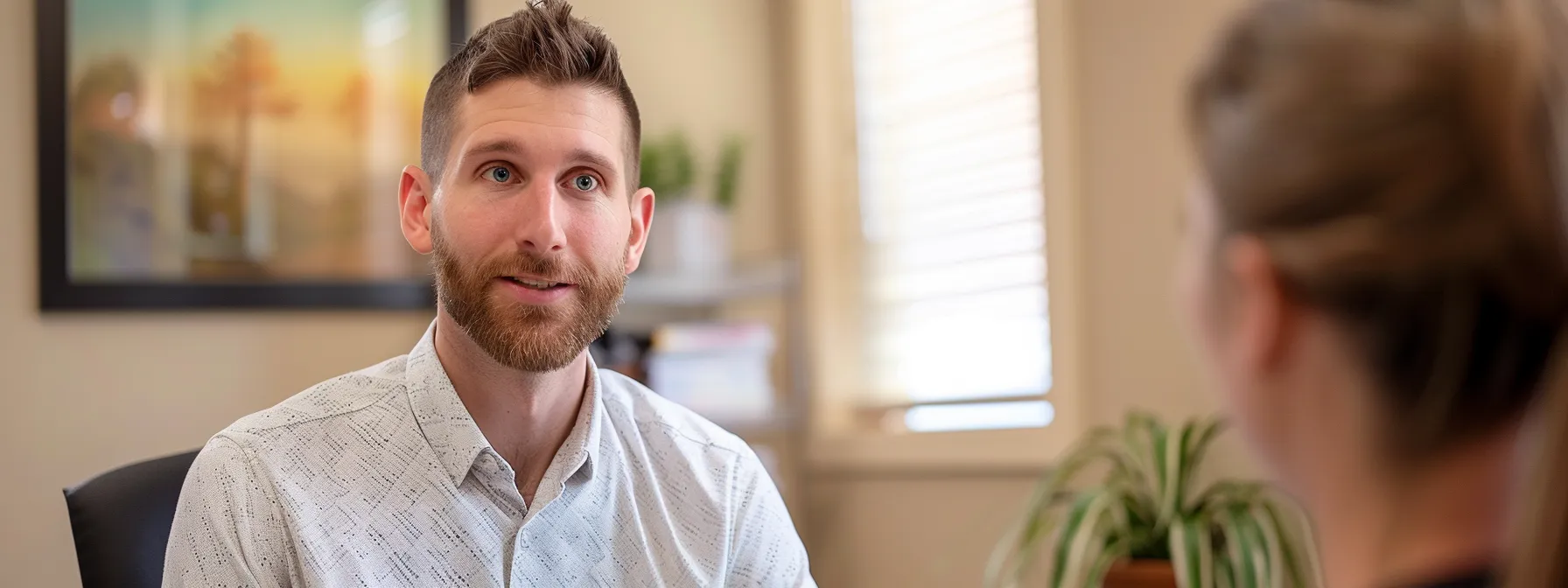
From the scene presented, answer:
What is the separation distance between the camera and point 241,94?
103 inches

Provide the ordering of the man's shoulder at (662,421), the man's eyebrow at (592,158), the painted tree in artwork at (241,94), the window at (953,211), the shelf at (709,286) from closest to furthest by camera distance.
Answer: the man's eyebrow at (592,158) → the man's shoulder at (662,421) → the painted tree in artwork at (241,94) → the window at (953,211) → the shelf at (709,286)

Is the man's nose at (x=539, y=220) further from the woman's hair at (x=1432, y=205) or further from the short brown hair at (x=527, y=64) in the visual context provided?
the woman's hair at (x=1432, y=205)

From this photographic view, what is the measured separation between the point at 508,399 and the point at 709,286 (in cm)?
158

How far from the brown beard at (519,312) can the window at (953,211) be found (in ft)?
4.61

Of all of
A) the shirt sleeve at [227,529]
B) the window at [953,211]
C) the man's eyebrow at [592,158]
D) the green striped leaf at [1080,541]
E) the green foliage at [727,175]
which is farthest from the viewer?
the green foliage at [727,175]

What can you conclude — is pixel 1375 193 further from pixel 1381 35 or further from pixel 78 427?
pixel 78 427

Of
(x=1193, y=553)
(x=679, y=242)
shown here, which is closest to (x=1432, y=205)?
(x=1193, y=553)

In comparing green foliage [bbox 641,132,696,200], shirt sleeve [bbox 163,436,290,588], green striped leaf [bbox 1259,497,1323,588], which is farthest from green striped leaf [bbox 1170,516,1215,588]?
green foliage [bbox 641,132,696,200]

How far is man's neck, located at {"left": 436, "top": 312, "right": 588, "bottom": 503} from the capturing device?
1.44 m

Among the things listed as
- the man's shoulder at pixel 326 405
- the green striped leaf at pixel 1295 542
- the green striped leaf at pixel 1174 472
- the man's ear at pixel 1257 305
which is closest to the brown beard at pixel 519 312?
the man's shoulder at pixel 326 405

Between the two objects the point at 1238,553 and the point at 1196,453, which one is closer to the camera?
the point at 1238,553

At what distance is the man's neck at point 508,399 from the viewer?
4.73 feet

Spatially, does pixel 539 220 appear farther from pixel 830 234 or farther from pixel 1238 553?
pixel 830 234

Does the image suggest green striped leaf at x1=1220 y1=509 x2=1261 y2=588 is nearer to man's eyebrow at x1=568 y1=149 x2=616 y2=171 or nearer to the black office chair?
man's eyebrow at x1=568 y1=149 x2=616 y2=171
